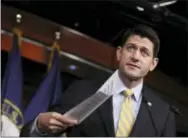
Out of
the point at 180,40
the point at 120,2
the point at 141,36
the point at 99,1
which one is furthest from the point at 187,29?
the point at 141,36

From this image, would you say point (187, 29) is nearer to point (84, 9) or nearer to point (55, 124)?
point (84, 9)

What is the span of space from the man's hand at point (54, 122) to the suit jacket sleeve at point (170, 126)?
0.21 meters

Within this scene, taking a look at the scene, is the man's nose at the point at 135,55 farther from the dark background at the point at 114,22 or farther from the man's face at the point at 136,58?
the dark background at the point at 114,22

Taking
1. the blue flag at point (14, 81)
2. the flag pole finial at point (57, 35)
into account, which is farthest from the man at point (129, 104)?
the flag pole finial at point (57, 35)

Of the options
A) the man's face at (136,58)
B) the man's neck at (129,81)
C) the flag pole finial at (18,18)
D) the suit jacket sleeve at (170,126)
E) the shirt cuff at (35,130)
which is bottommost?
the flag pole finial at (18,18)

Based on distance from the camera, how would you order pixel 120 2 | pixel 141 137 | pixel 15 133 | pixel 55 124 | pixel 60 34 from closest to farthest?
pixel 55 124 → pixel 141 137 → pixel 120 2 → pixel 15 133 → pixel 60 34

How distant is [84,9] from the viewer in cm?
241

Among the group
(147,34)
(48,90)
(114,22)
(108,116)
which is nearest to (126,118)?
(108,116)

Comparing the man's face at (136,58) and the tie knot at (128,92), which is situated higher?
the man's face at (136,58)

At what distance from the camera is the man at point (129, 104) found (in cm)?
74

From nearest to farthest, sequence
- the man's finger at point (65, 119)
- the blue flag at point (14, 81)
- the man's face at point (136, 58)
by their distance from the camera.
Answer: the man's finger at point (65, 119) < the man's face at point (136, 58) < the blue flag at point (14, 81)

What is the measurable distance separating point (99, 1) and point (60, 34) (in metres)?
0.31

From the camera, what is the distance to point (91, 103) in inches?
25.5

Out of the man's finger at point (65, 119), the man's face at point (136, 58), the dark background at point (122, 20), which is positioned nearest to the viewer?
the man's finger at point (65, 119)
